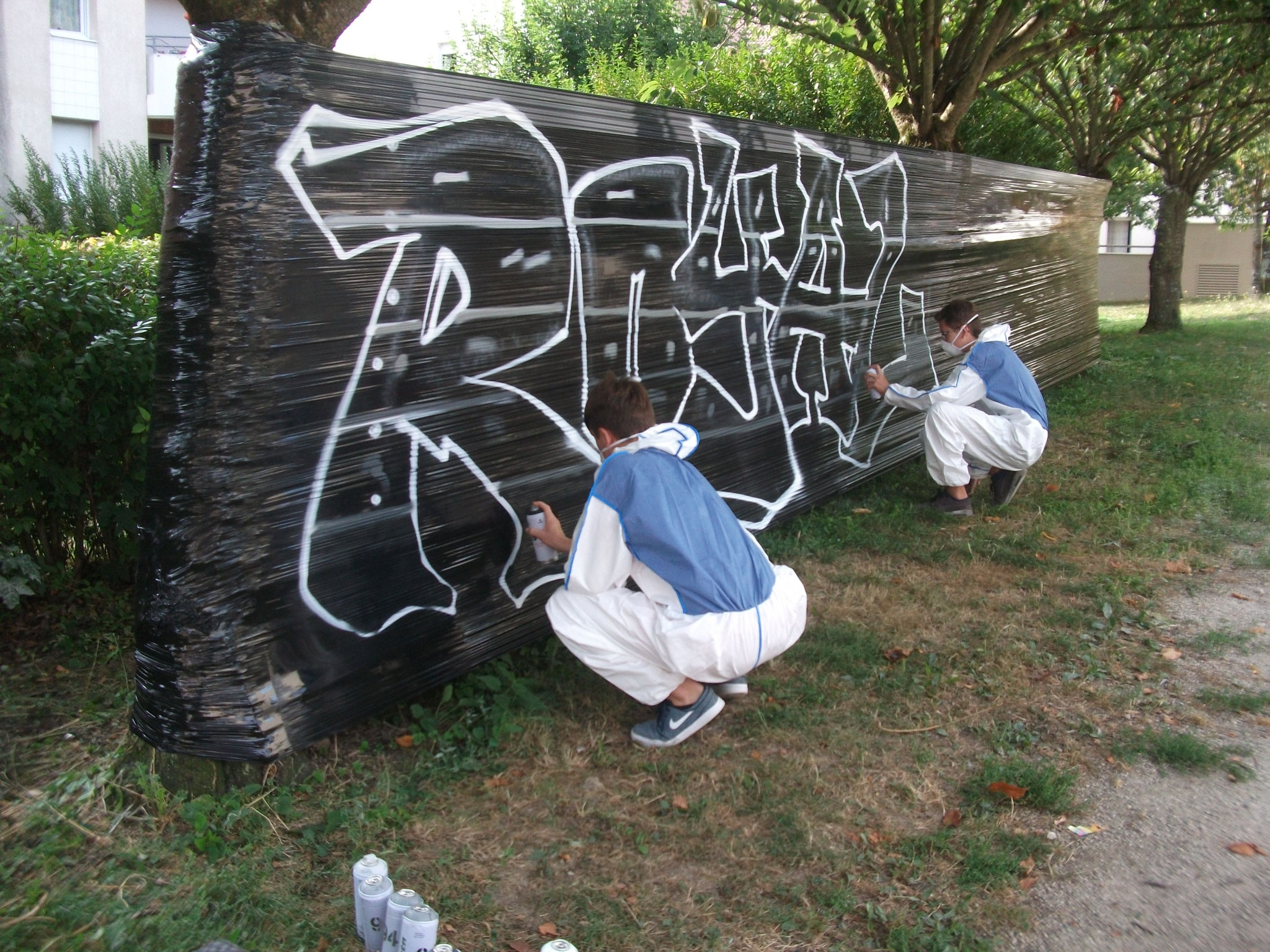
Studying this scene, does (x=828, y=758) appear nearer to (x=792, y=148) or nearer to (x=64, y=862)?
(x=64, y=862)

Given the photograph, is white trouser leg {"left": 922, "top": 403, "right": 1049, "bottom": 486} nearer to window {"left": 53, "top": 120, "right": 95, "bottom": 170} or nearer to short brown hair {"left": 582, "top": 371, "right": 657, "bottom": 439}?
short brown hair {"left": 582, "top": 371, "right": 657, "bottom": 439}

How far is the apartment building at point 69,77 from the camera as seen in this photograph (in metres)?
16.7

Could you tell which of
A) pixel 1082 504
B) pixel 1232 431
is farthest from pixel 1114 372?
pixel 1082 504

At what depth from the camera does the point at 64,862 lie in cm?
275

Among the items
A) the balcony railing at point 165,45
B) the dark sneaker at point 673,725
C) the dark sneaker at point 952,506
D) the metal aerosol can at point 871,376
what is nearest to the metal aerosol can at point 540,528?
the dark sneaker at point 673,725

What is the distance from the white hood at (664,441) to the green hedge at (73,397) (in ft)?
6.60

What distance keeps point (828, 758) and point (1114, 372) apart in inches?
347

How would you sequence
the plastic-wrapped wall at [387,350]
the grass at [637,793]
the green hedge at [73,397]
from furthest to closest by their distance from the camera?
the green hedge at [73,397], the plastic-wrapped wall at [387,350], the grass at [637,793]

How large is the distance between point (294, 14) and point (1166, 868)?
12.1 feet

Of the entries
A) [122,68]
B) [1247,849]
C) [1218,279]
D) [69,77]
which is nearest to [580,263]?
[1247,849]

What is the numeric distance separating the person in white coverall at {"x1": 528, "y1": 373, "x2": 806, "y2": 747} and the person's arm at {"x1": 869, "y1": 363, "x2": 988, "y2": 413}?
9.88 feet

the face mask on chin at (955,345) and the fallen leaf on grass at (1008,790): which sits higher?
the face mask on chin at (955,345)

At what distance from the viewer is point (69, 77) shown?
18.8 m

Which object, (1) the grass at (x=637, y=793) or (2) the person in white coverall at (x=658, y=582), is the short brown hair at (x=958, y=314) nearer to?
(1) the grass at (x=637, y=793)
